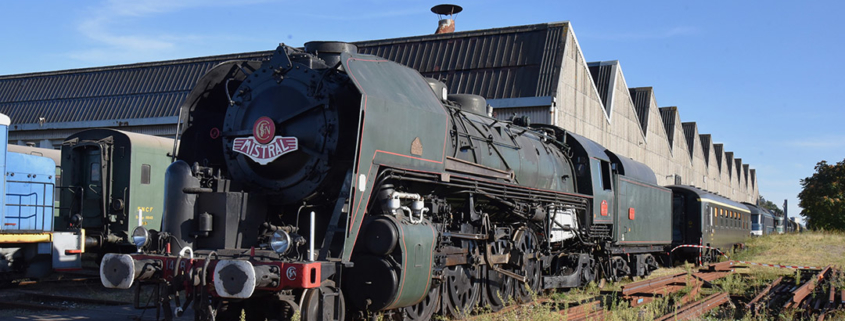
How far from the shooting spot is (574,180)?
45.0 ft

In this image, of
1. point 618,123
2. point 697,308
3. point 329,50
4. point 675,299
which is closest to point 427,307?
point 329,50

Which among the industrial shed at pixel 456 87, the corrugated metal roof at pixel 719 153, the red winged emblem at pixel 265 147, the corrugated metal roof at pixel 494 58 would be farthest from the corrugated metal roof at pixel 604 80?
the corrugated metal roof at pixel 719 153

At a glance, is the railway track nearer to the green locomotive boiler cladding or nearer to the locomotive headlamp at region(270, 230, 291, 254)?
the green locomotive boiler cladding

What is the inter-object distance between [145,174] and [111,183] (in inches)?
27.4

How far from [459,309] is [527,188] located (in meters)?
2.27

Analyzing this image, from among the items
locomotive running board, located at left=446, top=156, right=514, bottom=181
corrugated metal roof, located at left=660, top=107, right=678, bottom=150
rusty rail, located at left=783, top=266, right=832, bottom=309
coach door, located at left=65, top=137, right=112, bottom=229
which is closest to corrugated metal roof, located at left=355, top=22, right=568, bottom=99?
rusty rail, located at left=783, top=266, right=832, bottom=309

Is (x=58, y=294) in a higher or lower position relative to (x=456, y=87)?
lower

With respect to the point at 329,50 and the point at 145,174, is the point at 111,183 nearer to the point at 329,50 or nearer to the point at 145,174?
the point at 145,174

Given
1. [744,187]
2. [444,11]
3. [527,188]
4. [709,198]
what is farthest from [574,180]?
[744,187]

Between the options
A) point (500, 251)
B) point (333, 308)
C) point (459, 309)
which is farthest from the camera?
point (500, 251)

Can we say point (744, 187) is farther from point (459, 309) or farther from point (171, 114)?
point (459, 309)

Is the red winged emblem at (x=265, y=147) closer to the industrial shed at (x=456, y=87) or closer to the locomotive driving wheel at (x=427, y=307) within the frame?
the locomotive driving wheel at (x=427, y=307)

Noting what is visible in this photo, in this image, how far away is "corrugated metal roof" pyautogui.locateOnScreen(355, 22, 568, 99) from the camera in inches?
917

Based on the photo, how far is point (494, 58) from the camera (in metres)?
24.4
